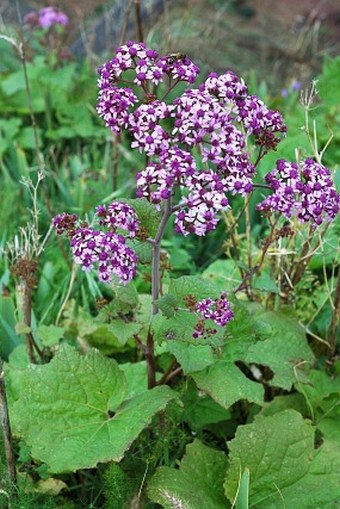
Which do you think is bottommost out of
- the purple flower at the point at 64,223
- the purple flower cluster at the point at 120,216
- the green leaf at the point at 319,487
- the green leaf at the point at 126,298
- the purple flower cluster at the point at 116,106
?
A: the green leaf at the point at 319,487

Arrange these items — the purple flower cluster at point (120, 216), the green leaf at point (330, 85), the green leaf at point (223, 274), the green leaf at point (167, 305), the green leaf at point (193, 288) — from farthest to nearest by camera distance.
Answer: the green leaf at point (330, 85) → the green leaf at point (223, 274) → the green leaf at point (193, 288) → the green leaf at point (167, 305) → the purple flower cluster at point (120, 216)

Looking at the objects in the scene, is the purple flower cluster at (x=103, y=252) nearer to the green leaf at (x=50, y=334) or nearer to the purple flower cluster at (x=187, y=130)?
the purple flower cluster at (x=187, y=130)

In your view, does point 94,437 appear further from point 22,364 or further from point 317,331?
point 317,331

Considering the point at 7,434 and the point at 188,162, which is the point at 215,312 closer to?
the point at 188,162

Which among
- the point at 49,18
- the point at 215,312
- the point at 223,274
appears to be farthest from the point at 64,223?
the point at 49,18

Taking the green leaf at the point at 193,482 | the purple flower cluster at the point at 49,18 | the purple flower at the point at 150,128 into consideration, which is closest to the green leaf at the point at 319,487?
the green leaf at the point at 193,482

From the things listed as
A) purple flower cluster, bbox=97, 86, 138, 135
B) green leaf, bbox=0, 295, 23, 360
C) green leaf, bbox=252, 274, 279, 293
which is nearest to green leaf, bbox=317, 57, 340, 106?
green leaf, bbox=252, 274, 279, 293
